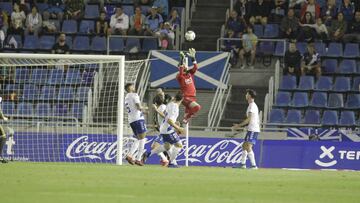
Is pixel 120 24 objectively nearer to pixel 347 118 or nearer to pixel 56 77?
pixel 56 77

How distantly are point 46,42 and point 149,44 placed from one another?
11.1 ft

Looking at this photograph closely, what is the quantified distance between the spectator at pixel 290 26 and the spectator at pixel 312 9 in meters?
0.50

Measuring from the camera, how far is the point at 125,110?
28.7 metres

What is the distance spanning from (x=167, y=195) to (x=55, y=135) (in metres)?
13.0

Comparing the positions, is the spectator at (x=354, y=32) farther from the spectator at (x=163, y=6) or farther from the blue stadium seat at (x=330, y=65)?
the spectator at (x=163, y=6)

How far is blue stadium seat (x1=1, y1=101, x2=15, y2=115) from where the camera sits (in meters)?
30.0

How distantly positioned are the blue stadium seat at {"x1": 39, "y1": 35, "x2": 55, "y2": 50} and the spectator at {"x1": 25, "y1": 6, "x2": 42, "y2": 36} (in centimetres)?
36

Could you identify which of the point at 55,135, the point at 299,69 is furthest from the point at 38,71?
the point at 299,69

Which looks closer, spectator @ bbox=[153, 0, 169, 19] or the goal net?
the goal net

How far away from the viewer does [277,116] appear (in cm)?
3152

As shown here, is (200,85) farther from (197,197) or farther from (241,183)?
(197,197)

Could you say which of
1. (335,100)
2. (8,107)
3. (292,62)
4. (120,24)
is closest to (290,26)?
(292,62)

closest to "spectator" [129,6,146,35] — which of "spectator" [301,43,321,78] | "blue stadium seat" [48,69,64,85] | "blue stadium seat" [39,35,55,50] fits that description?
"blue stadium seat" [39,35,55,50]

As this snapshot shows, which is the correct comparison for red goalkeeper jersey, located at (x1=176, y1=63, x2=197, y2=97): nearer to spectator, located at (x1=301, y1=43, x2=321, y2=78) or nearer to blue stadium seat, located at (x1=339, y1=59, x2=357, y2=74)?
spectator, located at (x1=301, y1=43, x2=321, y2=78)
